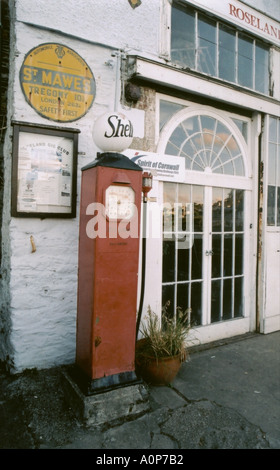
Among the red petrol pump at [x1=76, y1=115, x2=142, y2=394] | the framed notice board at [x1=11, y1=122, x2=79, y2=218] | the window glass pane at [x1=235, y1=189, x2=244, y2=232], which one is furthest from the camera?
the window glass pane at [x1=235, y1=189, x2=244, y2=232]

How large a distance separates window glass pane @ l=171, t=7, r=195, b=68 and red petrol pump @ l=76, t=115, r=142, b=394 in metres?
2.04

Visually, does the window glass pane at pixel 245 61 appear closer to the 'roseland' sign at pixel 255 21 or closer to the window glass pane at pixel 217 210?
the 'roseland' sign at pixel 255 21

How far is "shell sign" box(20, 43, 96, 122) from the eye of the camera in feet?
10.2

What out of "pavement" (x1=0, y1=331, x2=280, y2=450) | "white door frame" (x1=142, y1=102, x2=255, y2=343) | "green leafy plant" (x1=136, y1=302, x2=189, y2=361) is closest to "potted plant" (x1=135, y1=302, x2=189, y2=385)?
"green leafy plant" (x1=136, y1=302, x2=189, y2=361)

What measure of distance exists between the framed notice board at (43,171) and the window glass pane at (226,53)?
2514 mm

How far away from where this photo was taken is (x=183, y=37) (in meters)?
4.07

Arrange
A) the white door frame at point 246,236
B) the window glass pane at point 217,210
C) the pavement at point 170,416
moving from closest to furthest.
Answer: the pavement at point 170,416 < the white door frame at point 246,236 < the window glass pane at point 217,210

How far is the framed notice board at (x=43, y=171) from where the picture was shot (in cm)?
305

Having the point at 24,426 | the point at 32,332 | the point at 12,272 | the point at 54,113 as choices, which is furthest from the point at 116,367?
the point at 54,113

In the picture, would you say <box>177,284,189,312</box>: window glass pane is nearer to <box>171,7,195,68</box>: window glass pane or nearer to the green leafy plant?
the green leafy plant

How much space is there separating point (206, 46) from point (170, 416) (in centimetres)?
439

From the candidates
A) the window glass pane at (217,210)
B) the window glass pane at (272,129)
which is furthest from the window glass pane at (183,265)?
the window glass pane at (272,129)

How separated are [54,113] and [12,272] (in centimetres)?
162

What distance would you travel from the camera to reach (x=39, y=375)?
10.2 ft
